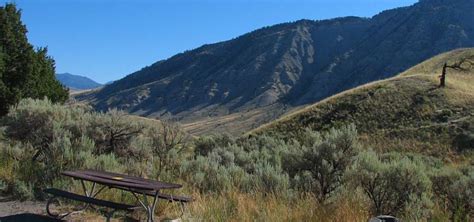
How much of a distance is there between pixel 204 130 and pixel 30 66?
163038 mm

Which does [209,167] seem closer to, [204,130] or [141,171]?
[141,171]

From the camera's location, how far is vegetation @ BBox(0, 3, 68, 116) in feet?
100

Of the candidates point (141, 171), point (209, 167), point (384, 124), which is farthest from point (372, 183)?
point (384, 124)

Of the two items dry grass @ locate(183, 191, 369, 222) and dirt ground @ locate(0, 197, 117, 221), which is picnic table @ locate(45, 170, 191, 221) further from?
dry grass @ locate(183, 191, 369, 222)

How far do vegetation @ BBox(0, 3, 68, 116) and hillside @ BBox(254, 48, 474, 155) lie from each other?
2829 centimetres

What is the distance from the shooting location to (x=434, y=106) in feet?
182

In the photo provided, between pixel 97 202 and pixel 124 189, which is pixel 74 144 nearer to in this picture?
pixel 124 189

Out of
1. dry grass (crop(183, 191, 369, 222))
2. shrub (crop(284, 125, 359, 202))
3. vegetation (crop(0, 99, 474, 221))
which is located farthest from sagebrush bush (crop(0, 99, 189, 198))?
dry grass (crop(183, 191, 369, 222))

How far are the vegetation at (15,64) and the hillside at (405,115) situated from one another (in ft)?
92.8

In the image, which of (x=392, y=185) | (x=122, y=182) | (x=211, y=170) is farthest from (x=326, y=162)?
(x=122, y=182)

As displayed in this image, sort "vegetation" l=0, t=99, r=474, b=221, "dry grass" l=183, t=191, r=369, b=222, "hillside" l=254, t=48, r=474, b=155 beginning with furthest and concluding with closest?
"hillside" l=254, t=48, r=474, b=155 → "vegetation" l=0, t=99, r=474, b=221 → "dry grass" l=183, t=191, r=369, b=222

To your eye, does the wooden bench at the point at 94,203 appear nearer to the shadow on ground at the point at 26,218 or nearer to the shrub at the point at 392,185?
the shadow on ground at the point at 26,218

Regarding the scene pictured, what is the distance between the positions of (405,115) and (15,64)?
39308 millimetres

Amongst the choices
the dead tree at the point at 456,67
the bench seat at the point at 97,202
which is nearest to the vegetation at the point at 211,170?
the bench seat at the point at 97,202
